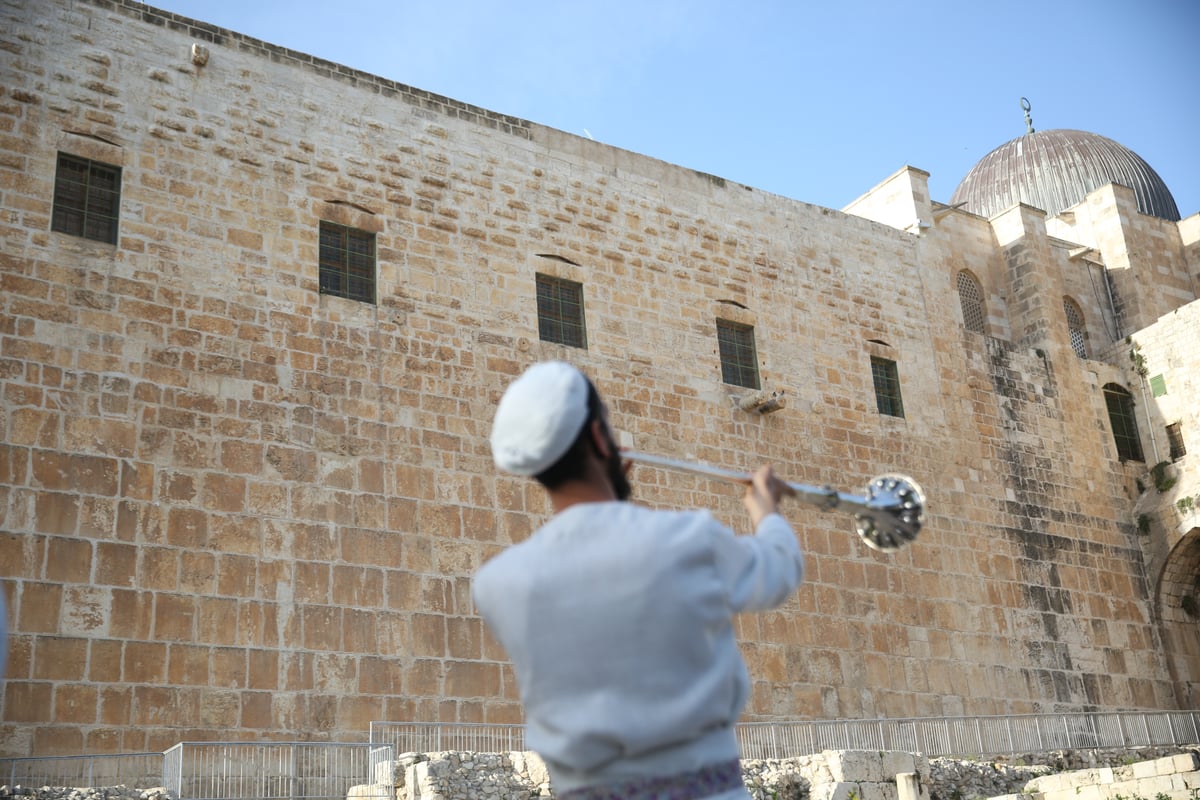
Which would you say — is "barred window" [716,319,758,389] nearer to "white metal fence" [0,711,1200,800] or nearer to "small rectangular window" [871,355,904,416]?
"small rectangular window" [871,355,904,416]

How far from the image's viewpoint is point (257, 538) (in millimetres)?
11078

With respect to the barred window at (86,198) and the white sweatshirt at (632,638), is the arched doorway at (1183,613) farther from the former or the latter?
the white sweatshirt at (632,638)

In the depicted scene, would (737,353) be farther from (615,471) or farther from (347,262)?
(615,471)

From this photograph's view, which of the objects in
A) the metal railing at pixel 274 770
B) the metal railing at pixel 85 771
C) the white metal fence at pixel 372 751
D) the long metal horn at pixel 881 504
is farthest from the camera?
the metal railing at pixel 274 770

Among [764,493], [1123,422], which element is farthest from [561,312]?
[764,493]

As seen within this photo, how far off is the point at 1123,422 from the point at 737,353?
6.97 meters

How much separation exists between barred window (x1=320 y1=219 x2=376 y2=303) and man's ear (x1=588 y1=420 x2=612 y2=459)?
1012cm

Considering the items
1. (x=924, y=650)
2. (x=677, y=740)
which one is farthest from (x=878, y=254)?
(x=677, y=740)

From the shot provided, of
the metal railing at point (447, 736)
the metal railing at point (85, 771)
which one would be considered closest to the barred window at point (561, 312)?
the metal railing at point (447, 736)

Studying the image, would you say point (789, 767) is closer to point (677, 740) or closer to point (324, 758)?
point (324, 758)

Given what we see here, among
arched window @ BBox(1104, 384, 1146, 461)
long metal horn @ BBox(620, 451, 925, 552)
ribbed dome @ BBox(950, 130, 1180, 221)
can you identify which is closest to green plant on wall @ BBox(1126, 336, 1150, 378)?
arched window @ BBox(1104, 384, 1146, 461)

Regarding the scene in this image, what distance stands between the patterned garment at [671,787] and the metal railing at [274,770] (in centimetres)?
765

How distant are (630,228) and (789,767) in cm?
685

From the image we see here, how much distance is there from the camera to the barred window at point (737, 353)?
→ 15.2 m
